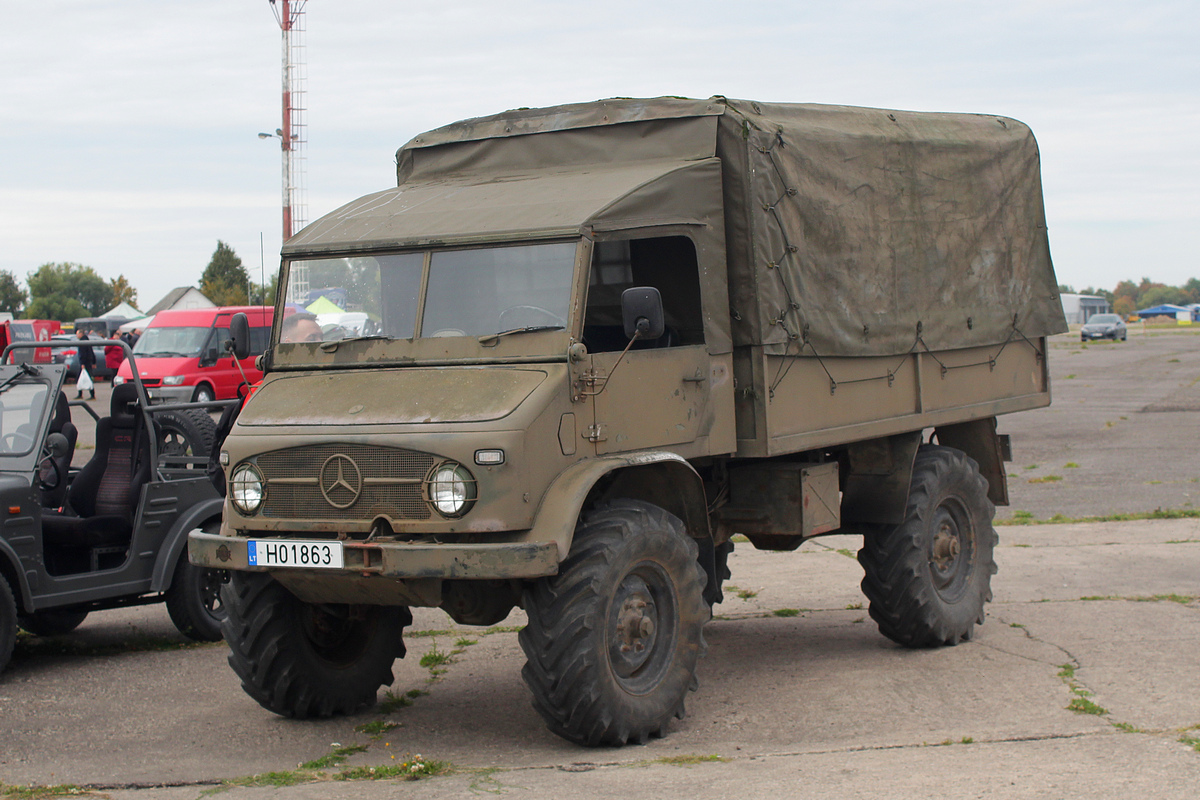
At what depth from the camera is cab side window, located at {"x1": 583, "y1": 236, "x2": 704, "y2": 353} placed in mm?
6777

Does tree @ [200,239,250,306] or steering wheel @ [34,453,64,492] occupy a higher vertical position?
tree @ [200,239,250,306]

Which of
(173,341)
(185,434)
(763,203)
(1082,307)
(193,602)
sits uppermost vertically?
(1082,307)

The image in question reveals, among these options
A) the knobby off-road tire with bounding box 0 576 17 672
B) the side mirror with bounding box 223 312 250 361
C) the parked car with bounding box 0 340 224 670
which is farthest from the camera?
the parked car with bounding box 0 340 224 670

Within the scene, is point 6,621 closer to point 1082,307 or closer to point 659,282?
point 659,282

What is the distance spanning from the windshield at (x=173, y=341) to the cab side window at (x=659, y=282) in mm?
24492

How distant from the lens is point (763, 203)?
739 cm

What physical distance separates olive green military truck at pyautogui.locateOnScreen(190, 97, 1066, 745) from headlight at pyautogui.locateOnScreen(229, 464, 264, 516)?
0.6 inches

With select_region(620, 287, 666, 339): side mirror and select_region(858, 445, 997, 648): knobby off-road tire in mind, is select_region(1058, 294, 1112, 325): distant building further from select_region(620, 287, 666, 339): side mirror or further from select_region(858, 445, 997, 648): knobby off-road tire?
select_region(620, 287, 666, 339): side mirror

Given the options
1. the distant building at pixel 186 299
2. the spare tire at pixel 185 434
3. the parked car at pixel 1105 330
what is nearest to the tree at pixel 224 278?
the distant building at pixel 186 299

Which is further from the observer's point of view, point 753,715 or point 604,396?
point 753,715

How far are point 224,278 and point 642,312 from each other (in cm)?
10760

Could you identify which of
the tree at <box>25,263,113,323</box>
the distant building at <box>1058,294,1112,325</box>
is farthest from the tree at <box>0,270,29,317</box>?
the distant building at <box>1058,294,1112,325</box>

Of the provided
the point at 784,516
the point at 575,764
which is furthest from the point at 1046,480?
the point at 575,764

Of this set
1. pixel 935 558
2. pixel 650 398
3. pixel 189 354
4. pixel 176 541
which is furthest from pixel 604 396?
pixel 189 354
